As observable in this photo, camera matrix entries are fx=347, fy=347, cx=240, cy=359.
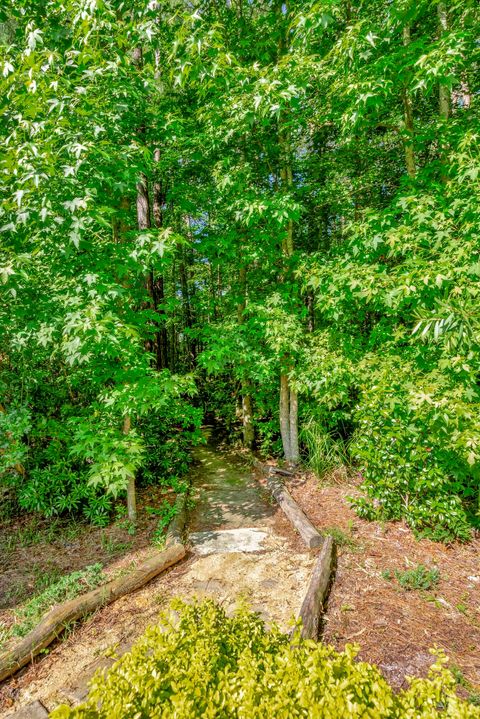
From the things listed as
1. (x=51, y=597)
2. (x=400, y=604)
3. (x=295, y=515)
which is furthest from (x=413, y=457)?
(x=51, y=597)

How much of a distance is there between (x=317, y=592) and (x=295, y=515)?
51.6 inches

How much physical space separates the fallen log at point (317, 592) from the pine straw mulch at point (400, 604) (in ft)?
0.24

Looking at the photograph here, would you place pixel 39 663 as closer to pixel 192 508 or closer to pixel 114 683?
pixel 114 683

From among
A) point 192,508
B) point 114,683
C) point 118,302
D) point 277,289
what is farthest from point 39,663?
point 277,289

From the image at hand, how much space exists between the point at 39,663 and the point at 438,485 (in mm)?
3546

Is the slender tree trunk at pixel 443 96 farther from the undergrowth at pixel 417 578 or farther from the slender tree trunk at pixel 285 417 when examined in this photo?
the undergrowth at pixel 417 578

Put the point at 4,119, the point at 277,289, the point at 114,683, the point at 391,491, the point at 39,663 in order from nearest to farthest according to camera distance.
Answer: the point at 114,683 → the point at 39,663 → the point at 4,119 → the point at 391,491 → the point at 277,289

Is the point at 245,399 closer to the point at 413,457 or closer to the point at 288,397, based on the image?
the point at 288,397

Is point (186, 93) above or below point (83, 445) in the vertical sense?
above

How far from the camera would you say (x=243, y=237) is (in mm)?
5516

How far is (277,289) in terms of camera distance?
550cm

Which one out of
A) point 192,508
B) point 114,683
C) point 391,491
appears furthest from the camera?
point 192,508

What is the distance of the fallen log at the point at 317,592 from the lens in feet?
7.80

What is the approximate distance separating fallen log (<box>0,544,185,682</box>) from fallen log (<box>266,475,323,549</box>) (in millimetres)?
1255
